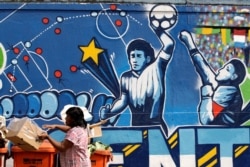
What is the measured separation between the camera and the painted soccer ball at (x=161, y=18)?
993 centimetres

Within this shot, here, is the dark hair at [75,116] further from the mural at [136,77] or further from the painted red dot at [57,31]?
the painted red dot at [57,31]

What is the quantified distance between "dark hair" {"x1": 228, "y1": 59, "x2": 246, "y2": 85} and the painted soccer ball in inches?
45.7

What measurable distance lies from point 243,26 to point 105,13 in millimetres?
2231

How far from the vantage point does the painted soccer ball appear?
9.93 m

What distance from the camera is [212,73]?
993cm

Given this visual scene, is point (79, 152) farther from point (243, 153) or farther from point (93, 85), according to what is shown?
point (243, 153)

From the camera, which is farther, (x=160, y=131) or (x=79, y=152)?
(x=160, y=131)

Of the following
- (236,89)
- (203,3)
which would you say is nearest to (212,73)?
(236,89)

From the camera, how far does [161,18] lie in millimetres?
9945

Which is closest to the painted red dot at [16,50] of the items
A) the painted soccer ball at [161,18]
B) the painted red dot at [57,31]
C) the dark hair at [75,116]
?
the painted red dot at [57,31]

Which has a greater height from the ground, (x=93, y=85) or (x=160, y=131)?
(x=93, y=85)

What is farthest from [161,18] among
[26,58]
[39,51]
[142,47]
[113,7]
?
[26,58]

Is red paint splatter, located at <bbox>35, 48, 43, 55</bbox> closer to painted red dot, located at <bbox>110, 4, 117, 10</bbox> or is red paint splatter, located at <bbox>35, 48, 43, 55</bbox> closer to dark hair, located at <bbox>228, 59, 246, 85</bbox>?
painted red dot, located at <bbox>110, 4, 117, 10</bbox>

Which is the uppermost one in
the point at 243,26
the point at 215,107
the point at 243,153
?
the point at 243,26
